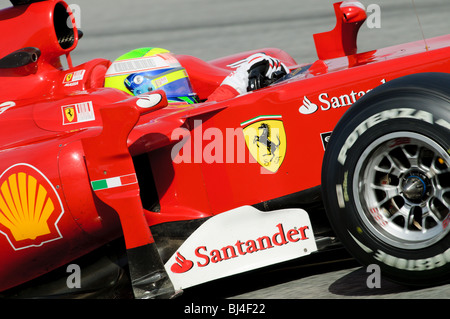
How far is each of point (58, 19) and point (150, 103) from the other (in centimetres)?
168

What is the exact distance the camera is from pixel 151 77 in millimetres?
4129

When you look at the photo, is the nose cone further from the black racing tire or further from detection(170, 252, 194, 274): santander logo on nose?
detection(170, 252, 194, 274): santander logo on nose

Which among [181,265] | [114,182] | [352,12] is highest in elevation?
[352,12]

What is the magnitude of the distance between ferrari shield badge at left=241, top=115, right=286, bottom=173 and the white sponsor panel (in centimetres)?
23

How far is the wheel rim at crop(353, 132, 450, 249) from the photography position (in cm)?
255

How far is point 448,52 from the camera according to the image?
298 centimetres

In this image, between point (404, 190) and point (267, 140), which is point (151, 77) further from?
point (404, 190)

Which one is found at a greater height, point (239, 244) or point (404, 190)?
point (404, 190)

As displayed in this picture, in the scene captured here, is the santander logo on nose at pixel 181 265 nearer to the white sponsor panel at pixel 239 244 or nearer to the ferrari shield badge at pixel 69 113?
the white sponsor panel at pixel 239 244

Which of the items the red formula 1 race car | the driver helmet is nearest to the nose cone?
the red formula 1 race car

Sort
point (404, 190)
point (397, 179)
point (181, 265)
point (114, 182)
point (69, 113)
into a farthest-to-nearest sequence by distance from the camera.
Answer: point (69, 113) → point (181, 265) → point (114, 182) → point (397, 179) → point (404, 190)

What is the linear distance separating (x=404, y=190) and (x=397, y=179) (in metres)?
0.12

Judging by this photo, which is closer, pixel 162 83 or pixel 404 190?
pixel 404 190

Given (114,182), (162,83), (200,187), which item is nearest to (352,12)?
(162,83)
